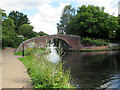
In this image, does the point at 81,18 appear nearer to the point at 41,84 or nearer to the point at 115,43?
the point at 115,43

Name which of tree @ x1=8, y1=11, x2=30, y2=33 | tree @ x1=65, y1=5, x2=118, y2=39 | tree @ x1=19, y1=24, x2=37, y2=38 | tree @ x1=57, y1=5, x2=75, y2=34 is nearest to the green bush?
tree @ x1=65, y1=5, x2=118, y2=39

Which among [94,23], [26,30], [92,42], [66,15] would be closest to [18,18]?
[26,30]

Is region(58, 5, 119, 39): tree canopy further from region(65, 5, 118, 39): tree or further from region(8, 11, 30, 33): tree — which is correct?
region(8, 11, 30, 33): tree

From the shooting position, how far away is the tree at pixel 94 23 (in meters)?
28.7

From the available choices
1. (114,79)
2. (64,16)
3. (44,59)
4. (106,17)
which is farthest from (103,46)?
(44,59)

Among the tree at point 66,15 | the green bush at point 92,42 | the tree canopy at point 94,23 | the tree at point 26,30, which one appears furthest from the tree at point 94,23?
the tree at point 26,30

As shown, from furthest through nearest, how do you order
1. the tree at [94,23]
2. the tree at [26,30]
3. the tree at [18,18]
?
1. the tree at [18,18]
2. the tree at [26,30]
3. the tree at [94,23]

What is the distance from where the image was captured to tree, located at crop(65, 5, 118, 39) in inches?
1131

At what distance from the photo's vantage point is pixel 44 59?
5.24 metres

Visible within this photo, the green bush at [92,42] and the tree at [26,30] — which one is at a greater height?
the tree at [26,30]

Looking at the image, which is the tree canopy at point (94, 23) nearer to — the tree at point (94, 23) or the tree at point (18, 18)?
the tree at point (94, 23)

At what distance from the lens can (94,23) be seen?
1150 inches

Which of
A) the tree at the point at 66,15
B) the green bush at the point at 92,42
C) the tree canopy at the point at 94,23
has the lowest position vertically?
the green bush at the point at 92,42

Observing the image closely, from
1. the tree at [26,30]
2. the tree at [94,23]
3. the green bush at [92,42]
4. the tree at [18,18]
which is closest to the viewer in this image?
the green bush at [92,42]
